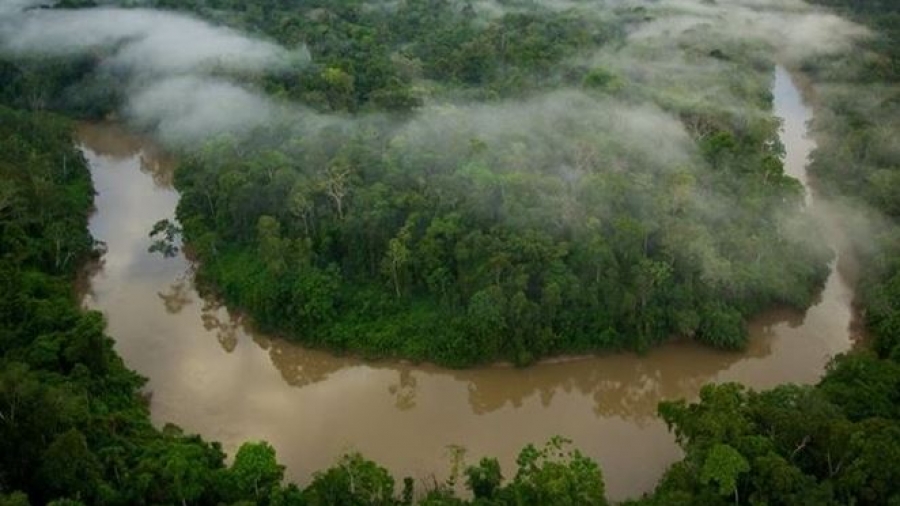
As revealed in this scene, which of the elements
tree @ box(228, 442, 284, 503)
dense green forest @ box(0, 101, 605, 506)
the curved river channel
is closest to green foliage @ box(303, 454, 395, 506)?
dense green forest @ box(0, 101, 605, 506)

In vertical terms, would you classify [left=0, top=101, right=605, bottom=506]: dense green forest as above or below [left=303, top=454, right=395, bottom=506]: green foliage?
below

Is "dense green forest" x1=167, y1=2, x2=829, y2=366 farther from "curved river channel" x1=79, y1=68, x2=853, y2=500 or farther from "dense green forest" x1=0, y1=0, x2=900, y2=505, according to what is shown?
"curved river channel" x1=79, y1=68, x2=853, y2=500

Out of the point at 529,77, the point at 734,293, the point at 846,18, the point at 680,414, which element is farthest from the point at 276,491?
the point at 846,18

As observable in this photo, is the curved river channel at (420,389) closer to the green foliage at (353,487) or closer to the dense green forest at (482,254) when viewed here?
the dense green forest at (482,254)

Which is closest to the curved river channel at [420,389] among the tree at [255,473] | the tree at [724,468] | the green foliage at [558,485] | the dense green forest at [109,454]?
the dense green forest at [109,454]

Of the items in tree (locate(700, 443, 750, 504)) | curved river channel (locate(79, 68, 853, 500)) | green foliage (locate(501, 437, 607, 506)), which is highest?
tree (locate(700, 443, 750, 504))

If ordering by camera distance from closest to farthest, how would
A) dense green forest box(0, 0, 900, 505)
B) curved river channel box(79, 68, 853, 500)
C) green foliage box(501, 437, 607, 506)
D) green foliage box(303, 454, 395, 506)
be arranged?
green foliage box(501, 437, 607, 506) → green foliage box(303, 454, 395, 506) → dense green forest box(0, 0, 900, 505) → curved river channel box(79, 68, 853, 500)

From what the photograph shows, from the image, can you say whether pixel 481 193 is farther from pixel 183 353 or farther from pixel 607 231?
pixel 183 353

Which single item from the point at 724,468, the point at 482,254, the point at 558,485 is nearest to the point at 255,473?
the point at 558,485
